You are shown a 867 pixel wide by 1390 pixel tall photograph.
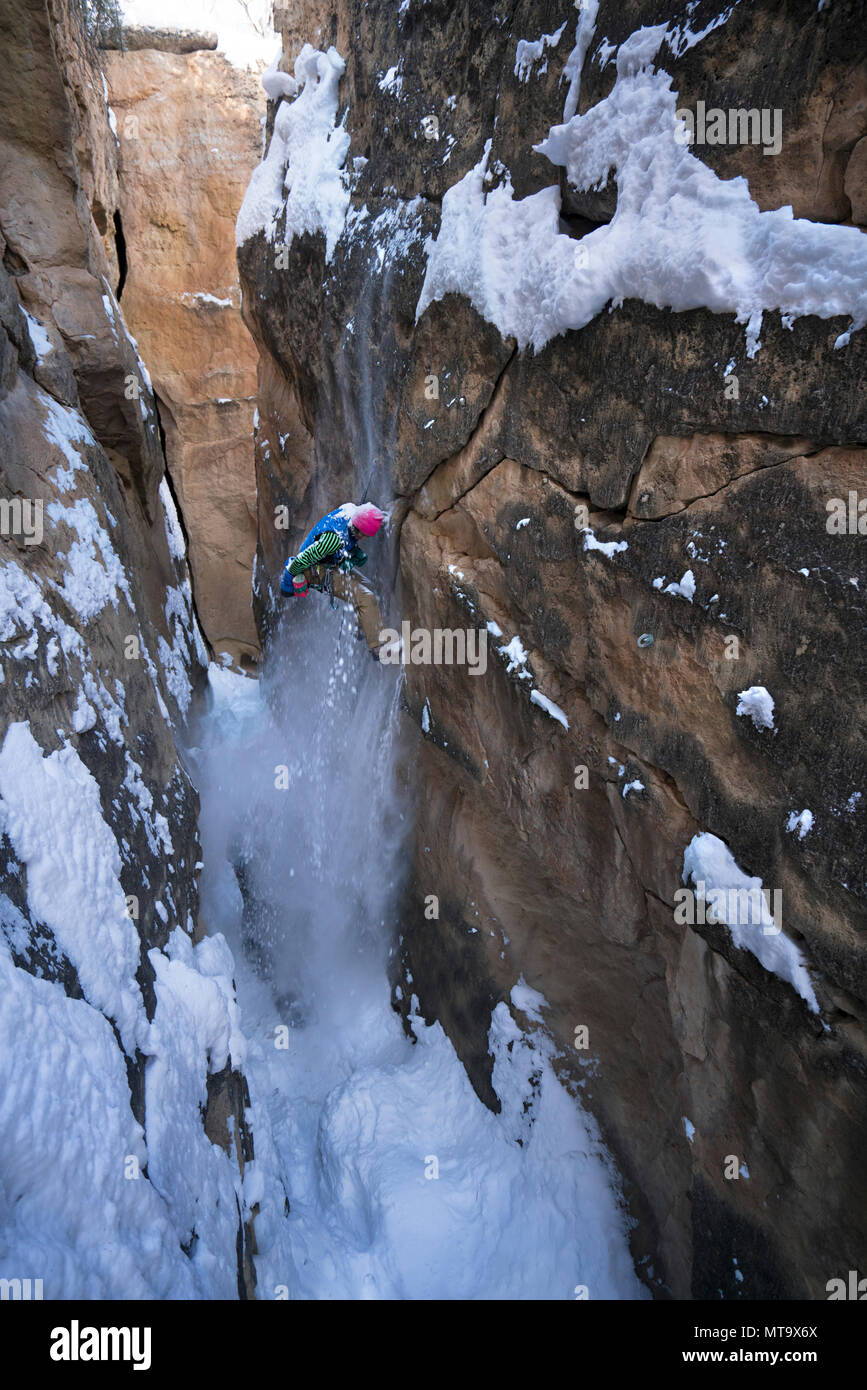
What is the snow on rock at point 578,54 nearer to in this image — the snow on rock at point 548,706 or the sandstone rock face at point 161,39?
the snow on rock at point 548,706

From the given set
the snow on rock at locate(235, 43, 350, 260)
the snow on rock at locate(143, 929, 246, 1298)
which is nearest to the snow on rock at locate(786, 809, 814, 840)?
the snow on rock at locate(143, 929, 246, 1298)

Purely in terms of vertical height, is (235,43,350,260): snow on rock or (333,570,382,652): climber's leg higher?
(235,43,350,260): snow on rock

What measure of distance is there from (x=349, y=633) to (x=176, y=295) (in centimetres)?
742

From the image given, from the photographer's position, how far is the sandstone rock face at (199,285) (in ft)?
33.9

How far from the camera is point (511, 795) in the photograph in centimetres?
398

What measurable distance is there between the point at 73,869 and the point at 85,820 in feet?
0.81

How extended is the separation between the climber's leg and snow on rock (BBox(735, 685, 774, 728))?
2.86 meters

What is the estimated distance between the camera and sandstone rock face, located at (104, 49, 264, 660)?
406 inches

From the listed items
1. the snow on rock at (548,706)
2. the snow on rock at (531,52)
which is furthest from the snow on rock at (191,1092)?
the snow on rock at (531,52)

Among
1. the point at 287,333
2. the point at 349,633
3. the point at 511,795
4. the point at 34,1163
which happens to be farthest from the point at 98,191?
the point at 34,1163

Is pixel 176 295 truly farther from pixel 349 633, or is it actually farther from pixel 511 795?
pixel 511 795

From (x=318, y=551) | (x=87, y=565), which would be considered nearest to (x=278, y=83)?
(x=318, y=551)

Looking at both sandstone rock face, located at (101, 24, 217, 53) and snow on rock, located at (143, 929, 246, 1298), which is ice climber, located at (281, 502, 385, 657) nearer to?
snow on rock, located at (143, 929, 246, 1298)

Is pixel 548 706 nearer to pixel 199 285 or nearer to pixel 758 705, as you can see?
pixel 758 705
